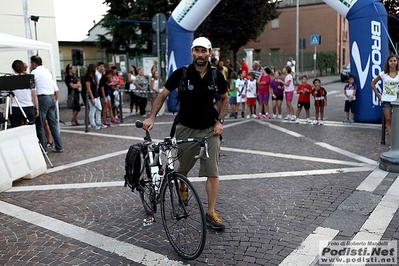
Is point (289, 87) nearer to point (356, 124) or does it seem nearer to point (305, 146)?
point (356, 124)

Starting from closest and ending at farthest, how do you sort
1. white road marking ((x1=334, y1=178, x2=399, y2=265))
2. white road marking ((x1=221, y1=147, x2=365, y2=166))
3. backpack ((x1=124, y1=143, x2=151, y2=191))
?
1. white road marking ((x1=334, y1=178, x2=399, y2=265))
2. backpack ((x1=124, y1=143, x2=151, y2=191))
3. white road marking ((x1=221, y1=147, x2=365, y2=166))

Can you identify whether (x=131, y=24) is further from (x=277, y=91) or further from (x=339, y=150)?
(x=339, y=150)

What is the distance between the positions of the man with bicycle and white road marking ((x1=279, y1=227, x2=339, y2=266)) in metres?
0.86

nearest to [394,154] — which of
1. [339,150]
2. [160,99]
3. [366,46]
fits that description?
[339,150]

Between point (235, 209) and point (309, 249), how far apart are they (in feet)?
4.26

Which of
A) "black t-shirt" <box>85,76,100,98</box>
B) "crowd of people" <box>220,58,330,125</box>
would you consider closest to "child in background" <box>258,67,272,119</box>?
"crowd of people" <box>220,58,330,125</box>

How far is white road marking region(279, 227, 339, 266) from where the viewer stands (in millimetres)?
3783

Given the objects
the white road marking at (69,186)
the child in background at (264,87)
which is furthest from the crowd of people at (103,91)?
the white road marking at (69,186)

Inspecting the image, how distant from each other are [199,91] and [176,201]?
4.01 feet

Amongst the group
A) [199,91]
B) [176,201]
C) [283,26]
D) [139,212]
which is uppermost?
[283,26]

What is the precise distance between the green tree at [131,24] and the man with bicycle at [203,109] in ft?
71.4

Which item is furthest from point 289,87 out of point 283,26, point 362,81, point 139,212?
point 283,26

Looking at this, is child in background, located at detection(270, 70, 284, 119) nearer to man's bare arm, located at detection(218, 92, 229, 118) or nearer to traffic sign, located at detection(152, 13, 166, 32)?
traffic sign, located at detection(152, 13, 166, 32)

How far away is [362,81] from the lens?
433 inches
